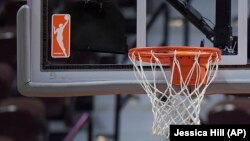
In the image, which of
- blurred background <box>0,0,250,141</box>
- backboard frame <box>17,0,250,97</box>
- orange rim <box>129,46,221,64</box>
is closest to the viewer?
orange rim <box>129,46,221,64</box>

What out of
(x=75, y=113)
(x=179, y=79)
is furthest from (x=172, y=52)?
(x=75, y=113)

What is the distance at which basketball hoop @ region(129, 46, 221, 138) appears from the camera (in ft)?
4.62

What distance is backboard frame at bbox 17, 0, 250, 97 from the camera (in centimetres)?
165

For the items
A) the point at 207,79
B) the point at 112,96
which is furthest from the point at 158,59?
the point at 112,96

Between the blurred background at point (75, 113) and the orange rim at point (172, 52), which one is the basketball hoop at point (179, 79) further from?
the blurred background at point (75, 113)

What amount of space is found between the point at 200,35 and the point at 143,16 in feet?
0.80

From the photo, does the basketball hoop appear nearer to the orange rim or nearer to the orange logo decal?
the orange rim

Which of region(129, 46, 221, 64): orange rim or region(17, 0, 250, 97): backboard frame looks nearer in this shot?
region(129, 46, 221, 64): orange rim

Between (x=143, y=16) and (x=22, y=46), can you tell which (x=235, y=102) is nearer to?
(x=143, y=16)

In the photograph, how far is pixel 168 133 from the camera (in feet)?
4.72

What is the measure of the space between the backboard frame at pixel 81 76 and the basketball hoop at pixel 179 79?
17 cm

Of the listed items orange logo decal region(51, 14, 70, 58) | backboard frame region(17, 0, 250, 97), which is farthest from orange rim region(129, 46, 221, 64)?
orange logo decal region(51, 14, 70, 58)

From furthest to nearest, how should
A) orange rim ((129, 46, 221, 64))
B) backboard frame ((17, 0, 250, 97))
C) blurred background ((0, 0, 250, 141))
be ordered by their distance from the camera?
blurred background ((0, 0, 250, 141)) → backboard frame ((17, 0, 250, 97)) → orange rim ((129, 46, 221, 64))

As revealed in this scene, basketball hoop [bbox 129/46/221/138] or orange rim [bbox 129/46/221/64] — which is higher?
orange rim [bbox 129/46/221/64]
